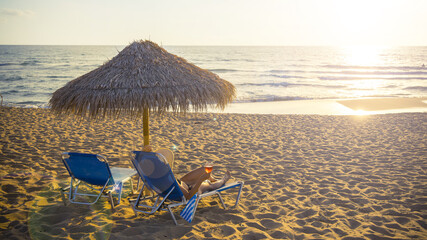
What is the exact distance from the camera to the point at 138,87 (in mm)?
3625

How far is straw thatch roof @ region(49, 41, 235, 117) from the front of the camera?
3609 mm

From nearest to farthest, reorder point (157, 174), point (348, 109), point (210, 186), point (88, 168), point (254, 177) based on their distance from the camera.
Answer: point (157, 174)
point (88, 168)
point (210, 186)
point (254, 177)
point (348, 109)

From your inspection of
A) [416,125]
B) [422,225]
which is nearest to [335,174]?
[422,225]

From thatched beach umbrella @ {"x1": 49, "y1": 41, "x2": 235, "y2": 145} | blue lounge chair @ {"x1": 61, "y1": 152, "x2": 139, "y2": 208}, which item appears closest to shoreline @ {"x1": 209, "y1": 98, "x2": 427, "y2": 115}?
thatched beach umbrella @ {"x1": 49, "y1": 41, "x2": 235, "y2": 145}

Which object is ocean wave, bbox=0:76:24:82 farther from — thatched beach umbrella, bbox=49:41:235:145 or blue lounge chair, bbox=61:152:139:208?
blue lounge chair, bbox=61:152:139:208

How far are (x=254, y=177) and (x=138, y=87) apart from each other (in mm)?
2451

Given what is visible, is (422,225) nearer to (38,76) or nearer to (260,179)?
(260,179)

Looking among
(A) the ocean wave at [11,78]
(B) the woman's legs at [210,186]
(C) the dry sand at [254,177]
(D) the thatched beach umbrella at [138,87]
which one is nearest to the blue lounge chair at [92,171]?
(C) the dry sand at [254,177]

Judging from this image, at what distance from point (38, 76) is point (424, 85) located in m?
32.8

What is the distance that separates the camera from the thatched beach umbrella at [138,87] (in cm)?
361

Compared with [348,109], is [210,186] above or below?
below

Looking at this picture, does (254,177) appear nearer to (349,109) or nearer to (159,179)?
(159,179)

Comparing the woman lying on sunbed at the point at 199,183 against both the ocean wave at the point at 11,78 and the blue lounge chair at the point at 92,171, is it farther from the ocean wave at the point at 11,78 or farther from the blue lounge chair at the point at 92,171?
the ocean wave at the point at 11,78

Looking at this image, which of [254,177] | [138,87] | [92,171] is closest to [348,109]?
[254,177]
